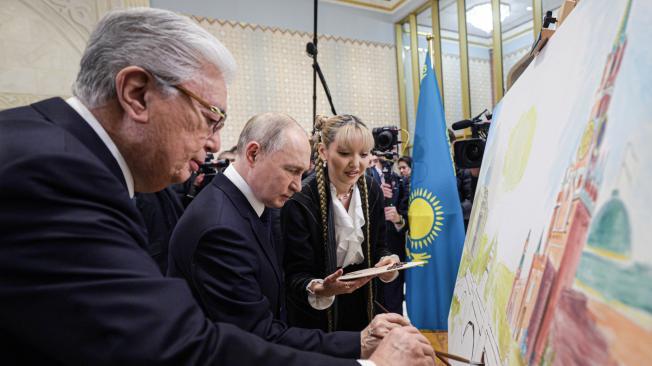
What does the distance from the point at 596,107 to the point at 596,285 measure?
186mm

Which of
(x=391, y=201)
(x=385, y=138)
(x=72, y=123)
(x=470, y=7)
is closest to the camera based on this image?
(x=72, y=123)

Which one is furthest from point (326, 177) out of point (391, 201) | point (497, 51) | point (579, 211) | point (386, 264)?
point (497, 51)

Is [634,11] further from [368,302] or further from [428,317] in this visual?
[428,317]

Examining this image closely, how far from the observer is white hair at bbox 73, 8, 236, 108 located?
50 centimetres

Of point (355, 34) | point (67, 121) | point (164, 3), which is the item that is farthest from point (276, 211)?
point (355, 34)

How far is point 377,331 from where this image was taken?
70 centimetres

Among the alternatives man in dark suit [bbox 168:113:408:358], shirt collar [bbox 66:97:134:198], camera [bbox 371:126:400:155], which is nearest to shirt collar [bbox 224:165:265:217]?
man in dark suit [bbox 168:113:408:358]

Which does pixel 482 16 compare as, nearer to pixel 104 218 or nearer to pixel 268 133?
pixel 268 133

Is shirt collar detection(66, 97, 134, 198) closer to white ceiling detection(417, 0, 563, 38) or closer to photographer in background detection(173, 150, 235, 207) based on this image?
photographer in background detection(173, 150, 235, 207)

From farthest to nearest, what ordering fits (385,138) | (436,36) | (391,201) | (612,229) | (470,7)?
(436,36) < (470,7) < (391,201) < (385,138) < (612,229)

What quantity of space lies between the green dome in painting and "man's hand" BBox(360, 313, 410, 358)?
450 millimetres

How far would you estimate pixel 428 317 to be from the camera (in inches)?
58.6

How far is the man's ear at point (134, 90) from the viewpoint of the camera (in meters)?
0.49

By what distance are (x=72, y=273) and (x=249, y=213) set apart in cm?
48
